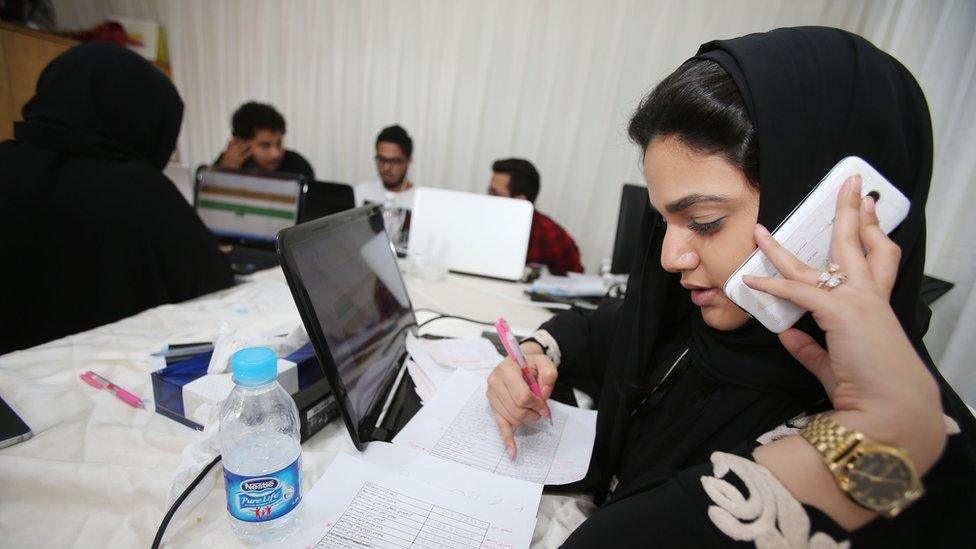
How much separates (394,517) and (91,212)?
126 cm

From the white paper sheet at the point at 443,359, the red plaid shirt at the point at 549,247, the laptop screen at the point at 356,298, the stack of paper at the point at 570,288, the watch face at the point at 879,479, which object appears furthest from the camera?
the red plaid shirt at the point at 549,247

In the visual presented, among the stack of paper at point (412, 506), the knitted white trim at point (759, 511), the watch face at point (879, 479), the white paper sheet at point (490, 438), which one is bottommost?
the white paper sheet at point (490, 438)

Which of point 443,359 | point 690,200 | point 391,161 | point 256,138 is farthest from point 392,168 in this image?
point 690,200

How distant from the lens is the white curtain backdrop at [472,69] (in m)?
2.38

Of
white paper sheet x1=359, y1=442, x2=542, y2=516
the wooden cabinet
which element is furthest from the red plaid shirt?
the wooden cabinet

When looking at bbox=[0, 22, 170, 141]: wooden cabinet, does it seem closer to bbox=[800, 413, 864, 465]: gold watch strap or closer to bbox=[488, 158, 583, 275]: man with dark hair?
bbox=[488, 158, 583, 275]: man with dark hair

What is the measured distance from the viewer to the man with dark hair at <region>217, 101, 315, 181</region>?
2719 millimetres

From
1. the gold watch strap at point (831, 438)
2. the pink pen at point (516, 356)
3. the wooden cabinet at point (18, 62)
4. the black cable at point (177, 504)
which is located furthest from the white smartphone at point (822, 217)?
the wooden cabinet at point (18, 62)

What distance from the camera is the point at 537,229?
7.31ft

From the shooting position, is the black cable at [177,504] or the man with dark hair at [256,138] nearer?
the black cable at [177,504]

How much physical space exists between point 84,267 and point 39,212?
16 cm

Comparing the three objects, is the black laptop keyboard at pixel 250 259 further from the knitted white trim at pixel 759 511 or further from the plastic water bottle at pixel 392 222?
the knitted white trim at pixel 759 511

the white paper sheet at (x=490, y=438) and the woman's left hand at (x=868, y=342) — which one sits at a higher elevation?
the woman's left hand at (x=868, y=342)

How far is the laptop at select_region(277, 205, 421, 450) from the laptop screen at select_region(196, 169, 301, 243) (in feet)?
3.31
